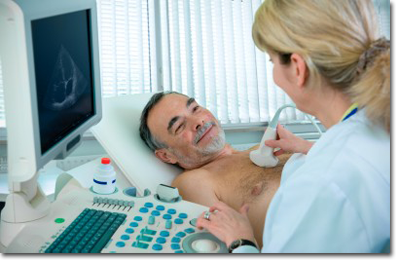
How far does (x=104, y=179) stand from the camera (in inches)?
43.4

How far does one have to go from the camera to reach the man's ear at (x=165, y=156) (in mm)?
1610

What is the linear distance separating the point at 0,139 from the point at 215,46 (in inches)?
52.6

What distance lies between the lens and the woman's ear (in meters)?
0.77

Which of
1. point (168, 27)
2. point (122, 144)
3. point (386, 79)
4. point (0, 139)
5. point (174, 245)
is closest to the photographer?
point (386, 79)

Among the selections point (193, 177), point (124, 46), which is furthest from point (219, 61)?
point (193, 177)

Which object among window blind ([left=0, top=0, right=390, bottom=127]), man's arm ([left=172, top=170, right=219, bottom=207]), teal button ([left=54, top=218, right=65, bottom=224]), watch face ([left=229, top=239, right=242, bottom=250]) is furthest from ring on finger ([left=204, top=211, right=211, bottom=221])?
window blind ([left=0, top=0, right=390, bottom=127])

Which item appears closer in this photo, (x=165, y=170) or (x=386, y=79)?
(x=386, y=79)

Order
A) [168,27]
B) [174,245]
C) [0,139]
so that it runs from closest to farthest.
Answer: [174,245]
[0,139]
[168,27]

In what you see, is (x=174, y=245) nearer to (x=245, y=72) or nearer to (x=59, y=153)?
(x=59, y=153)

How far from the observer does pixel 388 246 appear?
2.27 feet

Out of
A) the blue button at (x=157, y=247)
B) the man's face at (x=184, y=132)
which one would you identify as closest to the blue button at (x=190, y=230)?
the blue button at (x=157, y=247)

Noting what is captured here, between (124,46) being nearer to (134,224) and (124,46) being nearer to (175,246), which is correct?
(134,224)

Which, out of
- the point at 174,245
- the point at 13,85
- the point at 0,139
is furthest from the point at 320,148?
the point at 0,139

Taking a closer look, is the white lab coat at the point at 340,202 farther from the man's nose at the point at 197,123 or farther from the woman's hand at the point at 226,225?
the man's nose at the point at 197,123
